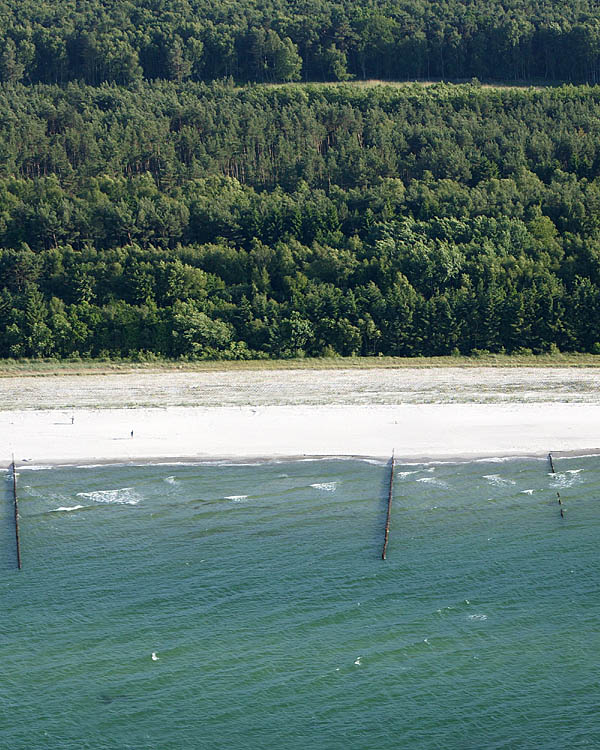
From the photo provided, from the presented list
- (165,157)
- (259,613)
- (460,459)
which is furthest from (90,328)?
(259,613)

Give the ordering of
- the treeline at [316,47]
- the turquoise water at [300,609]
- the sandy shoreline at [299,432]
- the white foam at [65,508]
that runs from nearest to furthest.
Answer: the turquoise water at [300,609] < the white foam at [65,508] < the sandy shoreline at [299,432] < the treeline at [316,47]

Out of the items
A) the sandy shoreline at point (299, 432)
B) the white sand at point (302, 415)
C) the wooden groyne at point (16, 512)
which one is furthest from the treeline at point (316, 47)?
the wooden groyne at point (16, 512)

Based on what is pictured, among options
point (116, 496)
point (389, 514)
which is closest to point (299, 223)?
point (116, 496)

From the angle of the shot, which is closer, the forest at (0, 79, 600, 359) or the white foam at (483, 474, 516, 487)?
the white foam at (483, 474, 516, 487)

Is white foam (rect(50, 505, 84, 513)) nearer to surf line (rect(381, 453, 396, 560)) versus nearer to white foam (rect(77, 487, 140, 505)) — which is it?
white foam (rect(77, 487, 140, 505))

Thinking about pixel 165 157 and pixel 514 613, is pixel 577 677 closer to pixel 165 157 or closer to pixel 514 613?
pixel 514 613

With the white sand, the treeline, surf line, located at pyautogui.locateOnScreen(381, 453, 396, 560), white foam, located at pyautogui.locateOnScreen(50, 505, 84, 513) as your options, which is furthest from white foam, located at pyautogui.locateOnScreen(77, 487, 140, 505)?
the treeline

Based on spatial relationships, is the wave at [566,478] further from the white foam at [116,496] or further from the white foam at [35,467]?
the white foam at [35,467]
